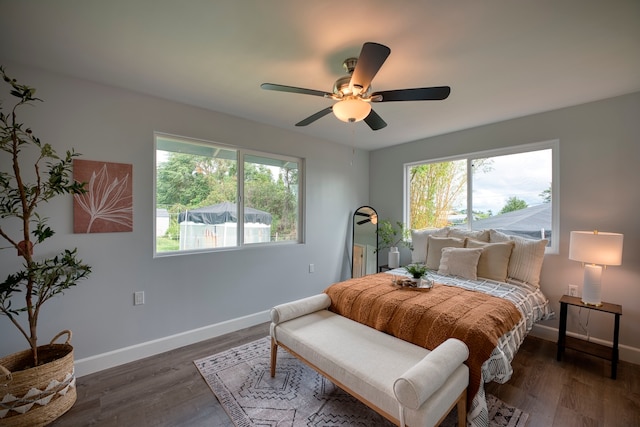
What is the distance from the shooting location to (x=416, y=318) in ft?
6.33

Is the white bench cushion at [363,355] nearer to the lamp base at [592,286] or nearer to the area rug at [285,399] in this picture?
the area rug at [285,399]

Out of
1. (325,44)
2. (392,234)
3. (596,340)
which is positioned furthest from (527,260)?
(325,44)

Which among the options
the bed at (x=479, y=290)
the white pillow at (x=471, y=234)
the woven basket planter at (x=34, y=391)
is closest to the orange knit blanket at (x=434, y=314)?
the bed at (x=479, y=290)

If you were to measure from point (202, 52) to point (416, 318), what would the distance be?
2425mm

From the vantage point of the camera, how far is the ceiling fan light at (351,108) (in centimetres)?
177

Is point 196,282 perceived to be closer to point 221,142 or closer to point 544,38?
point 221,142

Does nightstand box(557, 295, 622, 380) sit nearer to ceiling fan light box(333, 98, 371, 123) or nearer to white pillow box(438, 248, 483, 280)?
white pillow box(438, 248, 483, 280)

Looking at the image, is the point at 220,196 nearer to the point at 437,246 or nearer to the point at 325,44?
the point at 325,44

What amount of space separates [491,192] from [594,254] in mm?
1290

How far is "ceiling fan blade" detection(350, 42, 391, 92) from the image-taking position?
135 centimetres

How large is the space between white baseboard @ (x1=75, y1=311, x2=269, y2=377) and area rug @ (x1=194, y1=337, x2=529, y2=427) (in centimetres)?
41

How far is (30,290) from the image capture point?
5.76 feet

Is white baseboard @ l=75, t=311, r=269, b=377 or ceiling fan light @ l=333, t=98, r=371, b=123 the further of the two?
white baseboard @ l=75, t=311, r=269, b=377

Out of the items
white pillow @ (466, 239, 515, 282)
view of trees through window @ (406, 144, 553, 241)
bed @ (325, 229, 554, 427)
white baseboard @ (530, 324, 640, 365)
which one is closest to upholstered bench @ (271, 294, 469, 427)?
bed @ (325, 229, 554, 427)
